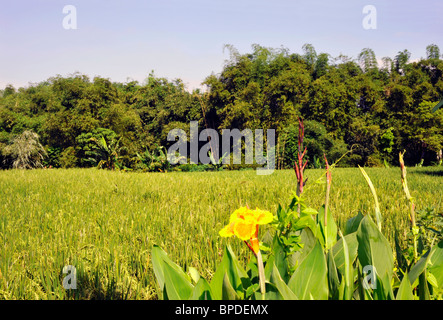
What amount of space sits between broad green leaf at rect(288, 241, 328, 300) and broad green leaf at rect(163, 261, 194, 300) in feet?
1.07

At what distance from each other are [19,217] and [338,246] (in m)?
3.73

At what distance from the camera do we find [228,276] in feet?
3.30

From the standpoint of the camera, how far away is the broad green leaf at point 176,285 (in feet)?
3.10

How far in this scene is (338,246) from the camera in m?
1.25

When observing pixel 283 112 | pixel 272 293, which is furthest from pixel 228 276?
pixel 283 112

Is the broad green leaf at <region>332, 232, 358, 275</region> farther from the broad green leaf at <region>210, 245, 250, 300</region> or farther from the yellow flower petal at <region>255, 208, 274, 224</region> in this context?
the yellow flower petal at <region>255, 208, 274, 224</region>

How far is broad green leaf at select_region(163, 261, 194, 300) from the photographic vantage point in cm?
94

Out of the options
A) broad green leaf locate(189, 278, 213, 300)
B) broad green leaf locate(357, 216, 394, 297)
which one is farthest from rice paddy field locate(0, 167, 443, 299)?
broad green leaf locate(189, 278, 213, 300)

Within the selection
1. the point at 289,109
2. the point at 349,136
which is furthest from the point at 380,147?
the point at 289,109

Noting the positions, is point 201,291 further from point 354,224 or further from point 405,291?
point 354,224

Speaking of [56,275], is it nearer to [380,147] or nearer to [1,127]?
[380,147]

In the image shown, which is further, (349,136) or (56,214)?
(349,136)

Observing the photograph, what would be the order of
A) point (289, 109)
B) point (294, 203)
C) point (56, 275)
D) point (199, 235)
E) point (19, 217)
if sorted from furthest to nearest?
1. point (289, 109)
2. point (19, 217)
3. point (199, 235)
4. point (56, 275)
5. point (294, 203)

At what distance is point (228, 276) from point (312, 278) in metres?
0.27
